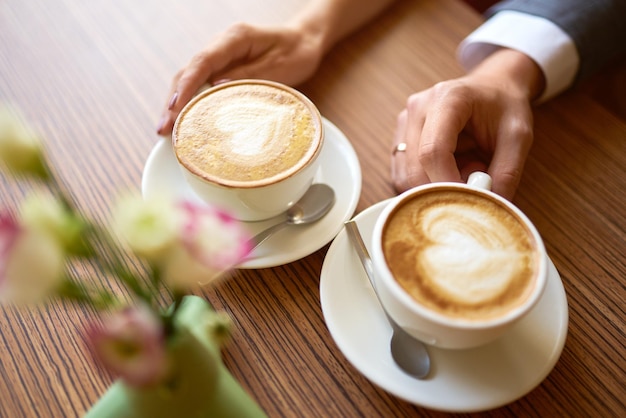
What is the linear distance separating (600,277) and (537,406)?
221 millimetres

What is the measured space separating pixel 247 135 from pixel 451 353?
39 cm

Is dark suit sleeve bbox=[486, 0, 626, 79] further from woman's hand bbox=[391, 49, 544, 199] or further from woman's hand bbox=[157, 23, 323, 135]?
woman's hand bbox=[157, 23, 323, 135]

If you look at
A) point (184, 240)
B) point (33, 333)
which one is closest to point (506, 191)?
point (184, 240)

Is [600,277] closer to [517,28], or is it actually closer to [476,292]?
[476,292]

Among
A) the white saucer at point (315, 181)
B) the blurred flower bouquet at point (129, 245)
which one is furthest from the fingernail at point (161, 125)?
the blurred flower bouquet at point (129, 245)

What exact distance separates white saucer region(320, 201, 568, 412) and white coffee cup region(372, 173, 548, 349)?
5 cm

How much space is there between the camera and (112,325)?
334 millimetres

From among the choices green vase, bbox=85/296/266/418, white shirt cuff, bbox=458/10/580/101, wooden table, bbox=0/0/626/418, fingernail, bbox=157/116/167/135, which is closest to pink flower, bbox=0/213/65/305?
green vase, bbox=85/296/266/418

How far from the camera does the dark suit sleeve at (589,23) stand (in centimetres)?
93

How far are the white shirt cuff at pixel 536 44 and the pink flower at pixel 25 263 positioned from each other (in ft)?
2.75

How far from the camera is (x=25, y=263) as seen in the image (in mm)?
316

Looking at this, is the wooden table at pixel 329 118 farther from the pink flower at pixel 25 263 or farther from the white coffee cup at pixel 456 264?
the pink flower at pixel 25 263

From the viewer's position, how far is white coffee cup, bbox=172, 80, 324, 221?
2.28 feet

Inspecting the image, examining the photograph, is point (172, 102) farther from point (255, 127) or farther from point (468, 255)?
point (468, 255)
